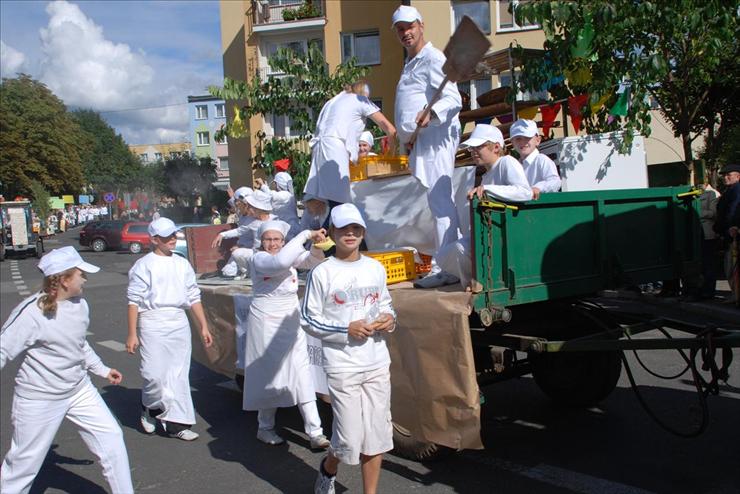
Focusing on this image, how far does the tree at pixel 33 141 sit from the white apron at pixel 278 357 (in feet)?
175

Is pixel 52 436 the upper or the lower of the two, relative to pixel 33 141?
lower

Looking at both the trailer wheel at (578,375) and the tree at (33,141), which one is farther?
the tree at (33,141)

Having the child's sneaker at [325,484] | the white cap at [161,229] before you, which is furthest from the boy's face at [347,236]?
the white cap at [161,229]

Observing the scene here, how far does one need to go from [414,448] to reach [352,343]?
48.7 inches

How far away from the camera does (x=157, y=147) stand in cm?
11069

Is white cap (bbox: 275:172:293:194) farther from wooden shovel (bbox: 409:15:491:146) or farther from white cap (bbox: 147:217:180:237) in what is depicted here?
wooden shovel (bbox: 409:15:491:146)

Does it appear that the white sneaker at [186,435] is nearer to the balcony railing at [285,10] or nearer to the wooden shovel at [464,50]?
the wooden shovel at [464,50]

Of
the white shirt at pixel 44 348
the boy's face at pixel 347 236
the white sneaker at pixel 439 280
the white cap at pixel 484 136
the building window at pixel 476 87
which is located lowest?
the white shirt at pixel 44 348

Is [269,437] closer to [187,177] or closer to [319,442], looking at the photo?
[319,442]

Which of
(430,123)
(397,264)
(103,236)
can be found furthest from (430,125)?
(103,236)

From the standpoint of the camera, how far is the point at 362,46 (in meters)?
29.2

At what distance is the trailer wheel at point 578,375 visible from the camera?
5344 millimetres

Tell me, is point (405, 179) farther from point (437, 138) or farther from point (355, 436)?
point (355, 436)

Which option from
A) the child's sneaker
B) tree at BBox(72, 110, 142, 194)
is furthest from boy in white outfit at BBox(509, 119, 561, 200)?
tree at BBox(72, 110, 142, 194)
